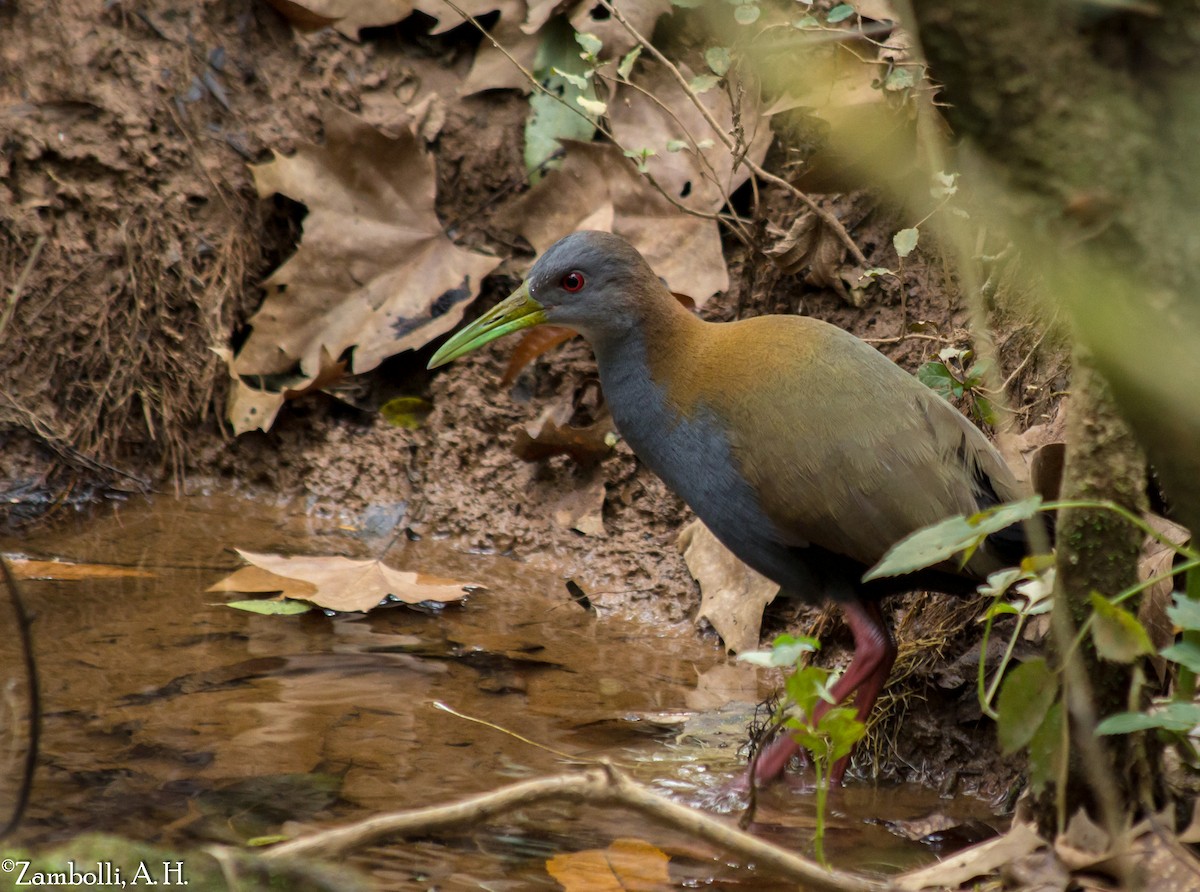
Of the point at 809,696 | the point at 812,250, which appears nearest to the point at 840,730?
the point at 809,696

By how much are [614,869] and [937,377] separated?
5.31ft

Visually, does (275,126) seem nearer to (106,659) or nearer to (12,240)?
(12,240)

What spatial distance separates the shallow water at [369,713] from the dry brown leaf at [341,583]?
7 centimetres

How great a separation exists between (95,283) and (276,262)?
0.69m

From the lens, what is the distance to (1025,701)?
2031 mm

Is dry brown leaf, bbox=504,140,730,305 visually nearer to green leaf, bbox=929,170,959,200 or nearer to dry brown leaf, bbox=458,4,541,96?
dry brown leaf, bbox=458,4,541,96

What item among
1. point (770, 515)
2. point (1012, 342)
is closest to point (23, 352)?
point (770, 515)

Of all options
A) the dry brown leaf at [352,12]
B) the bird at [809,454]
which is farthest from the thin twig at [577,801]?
the dry brown leaf at [352,12]

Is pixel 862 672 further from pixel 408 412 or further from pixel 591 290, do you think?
pixel 408 412

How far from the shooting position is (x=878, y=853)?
9.45ft

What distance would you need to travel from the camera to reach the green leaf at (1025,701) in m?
2.01

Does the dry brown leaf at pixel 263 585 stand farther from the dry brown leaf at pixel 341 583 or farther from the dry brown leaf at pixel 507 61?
the dry brown leaf at pixel 507 61

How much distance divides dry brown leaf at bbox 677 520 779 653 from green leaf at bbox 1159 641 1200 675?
2.18m

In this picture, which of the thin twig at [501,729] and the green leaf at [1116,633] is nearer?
the green leaf at [1116,633]
